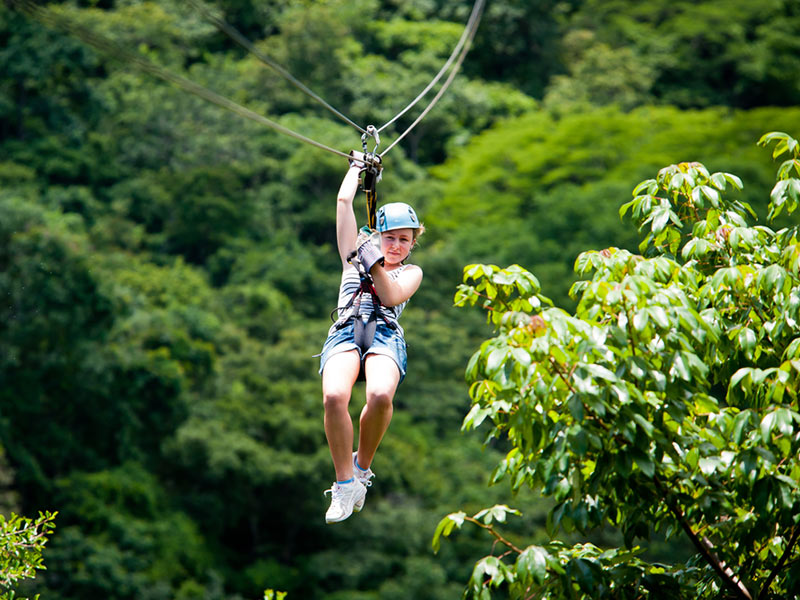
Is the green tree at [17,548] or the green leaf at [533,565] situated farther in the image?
the green tree at [17,548]

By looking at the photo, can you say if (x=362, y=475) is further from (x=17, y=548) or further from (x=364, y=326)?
(x=17, y=548)

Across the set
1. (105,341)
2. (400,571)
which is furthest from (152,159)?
(400,571)

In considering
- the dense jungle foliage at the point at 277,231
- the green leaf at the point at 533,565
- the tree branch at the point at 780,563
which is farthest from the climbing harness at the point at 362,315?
the dense jungle foliage at the point at 277,231

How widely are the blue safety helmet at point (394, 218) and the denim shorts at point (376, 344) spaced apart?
47 cm

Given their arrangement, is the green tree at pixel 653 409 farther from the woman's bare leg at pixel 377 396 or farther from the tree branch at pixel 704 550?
the woman's bare leg at pixel 377 396

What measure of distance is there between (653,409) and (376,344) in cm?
143

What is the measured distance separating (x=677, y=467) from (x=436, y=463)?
71.7 ft

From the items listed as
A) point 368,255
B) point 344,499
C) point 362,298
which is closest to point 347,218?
point 362,298

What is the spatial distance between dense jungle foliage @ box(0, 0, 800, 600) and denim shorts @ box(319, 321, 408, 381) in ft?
50.9

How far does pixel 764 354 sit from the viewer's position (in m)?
5.10

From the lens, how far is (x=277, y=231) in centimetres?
3338

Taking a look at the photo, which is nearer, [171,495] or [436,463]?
[171,495]

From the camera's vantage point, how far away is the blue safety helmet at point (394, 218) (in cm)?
508

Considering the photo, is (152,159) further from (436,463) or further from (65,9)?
(436,463)
